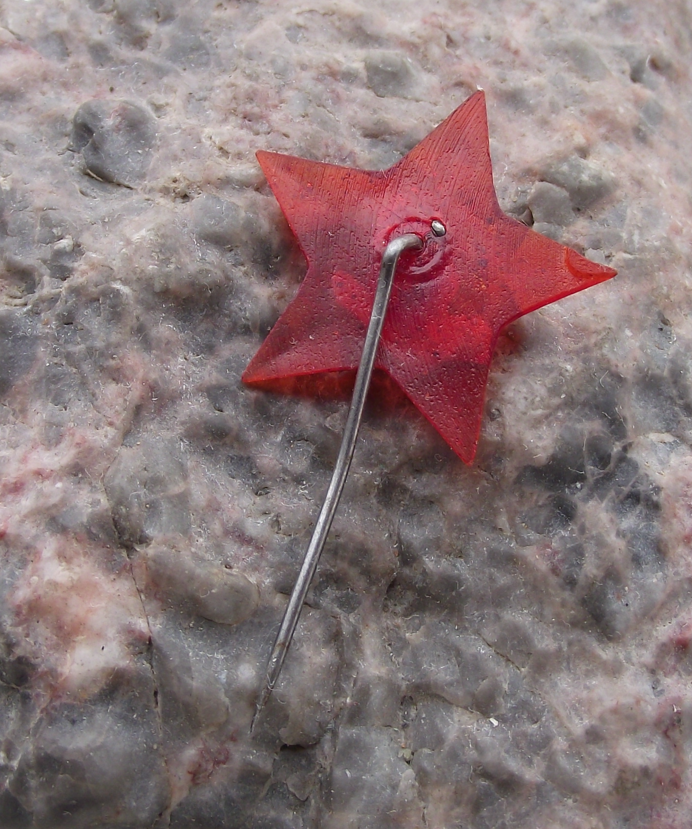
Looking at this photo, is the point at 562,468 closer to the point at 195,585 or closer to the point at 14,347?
the point at 195,585

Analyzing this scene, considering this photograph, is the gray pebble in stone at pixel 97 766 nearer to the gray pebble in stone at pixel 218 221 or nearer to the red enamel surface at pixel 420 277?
the red enamel surface at pixel 420 277

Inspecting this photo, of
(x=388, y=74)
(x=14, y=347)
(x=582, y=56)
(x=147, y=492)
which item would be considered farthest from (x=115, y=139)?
(x=582, y=56)

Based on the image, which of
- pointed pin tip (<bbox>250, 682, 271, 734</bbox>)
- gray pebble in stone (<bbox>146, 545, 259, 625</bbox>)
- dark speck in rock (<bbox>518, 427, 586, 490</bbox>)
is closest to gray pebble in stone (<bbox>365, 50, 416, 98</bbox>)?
dark speck in rock (<bbox>518, 427, 586, 490</bbox>)

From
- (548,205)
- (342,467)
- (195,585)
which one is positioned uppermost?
(548,205)

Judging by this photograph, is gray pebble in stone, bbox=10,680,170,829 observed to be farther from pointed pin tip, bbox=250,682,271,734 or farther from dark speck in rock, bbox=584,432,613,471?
dark speck in rock, bbox=584,432,613,471

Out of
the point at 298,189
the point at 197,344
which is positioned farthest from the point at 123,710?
the point at 298,189

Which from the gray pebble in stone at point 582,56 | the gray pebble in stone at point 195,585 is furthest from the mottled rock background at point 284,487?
the gray pebble in stone at point 582,56
